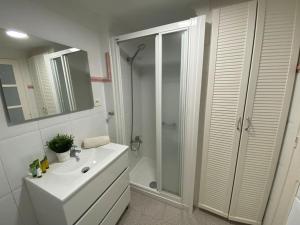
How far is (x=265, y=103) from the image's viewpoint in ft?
3.43

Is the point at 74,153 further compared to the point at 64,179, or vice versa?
the point at 74,153

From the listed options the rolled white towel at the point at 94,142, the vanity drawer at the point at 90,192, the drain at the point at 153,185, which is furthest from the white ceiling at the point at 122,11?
the drain at the point at 153,185

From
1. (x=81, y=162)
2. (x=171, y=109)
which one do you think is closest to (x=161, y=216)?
(x=81, y=162)

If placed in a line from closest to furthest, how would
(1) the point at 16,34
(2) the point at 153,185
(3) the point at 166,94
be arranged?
(1) the point at 16,34 < (3) the point at 166,94 < (2) the point at 153,185

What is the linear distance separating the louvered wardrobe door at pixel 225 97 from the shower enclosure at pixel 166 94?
0.12 m

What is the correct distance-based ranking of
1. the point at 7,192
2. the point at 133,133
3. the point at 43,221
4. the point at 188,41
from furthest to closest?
the point at 133,133, the point at 188,41, the point at 43,221, the point at 7,192

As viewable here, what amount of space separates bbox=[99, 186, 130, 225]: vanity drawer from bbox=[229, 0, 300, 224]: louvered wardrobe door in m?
1.09

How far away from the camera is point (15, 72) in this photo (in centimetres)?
89

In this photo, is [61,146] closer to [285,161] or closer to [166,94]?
[166,94]

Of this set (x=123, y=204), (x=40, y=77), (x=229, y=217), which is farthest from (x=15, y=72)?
(x=229, y=217)

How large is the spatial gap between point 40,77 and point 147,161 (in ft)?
6.47

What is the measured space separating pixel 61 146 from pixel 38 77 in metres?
0.57

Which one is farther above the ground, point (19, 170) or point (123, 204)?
point (19, 170)

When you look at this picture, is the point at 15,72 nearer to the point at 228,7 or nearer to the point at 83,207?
the point at 83,207
